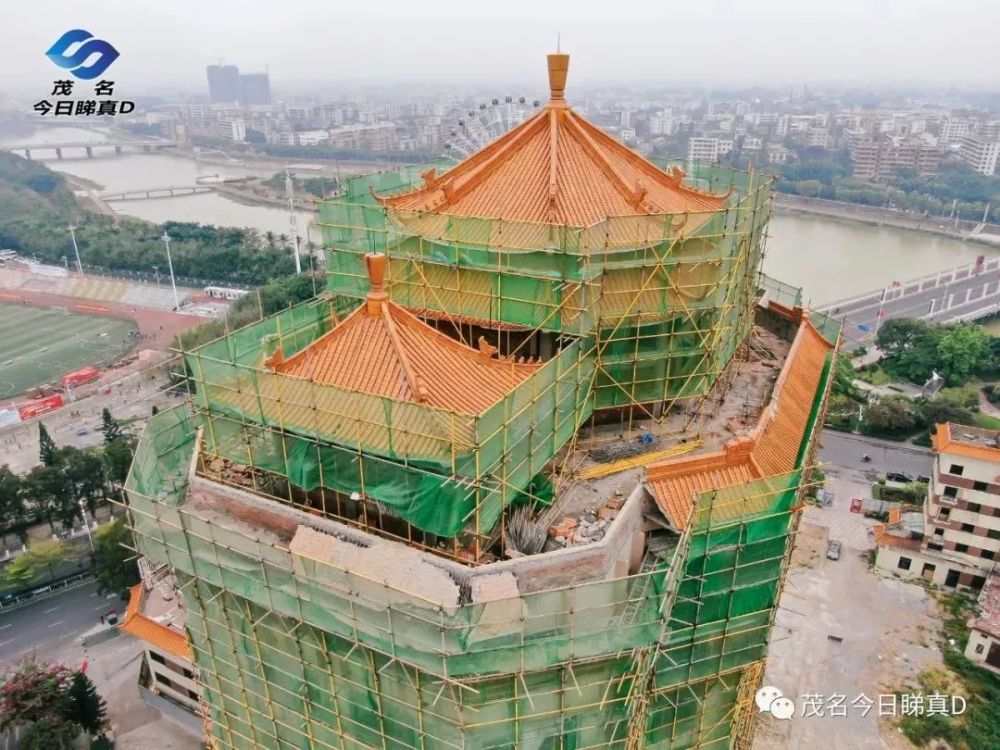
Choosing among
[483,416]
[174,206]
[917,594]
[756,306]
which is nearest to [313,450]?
[483,416]

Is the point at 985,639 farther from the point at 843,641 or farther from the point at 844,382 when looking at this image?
the point at 844,382

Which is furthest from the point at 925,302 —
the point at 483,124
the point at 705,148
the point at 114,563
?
the point at 705,148

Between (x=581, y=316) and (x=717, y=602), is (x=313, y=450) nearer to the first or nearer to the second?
(x=581, y=316)

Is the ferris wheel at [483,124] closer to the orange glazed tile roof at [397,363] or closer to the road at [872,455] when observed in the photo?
the road at [872,455]

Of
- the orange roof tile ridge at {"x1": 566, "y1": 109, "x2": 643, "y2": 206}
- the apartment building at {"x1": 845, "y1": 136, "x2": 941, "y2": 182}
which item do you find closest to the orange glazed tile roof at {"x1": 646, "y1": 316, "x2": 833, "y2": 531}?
the orange roof tile ridge at {"x1": 566, "y1": 109, "x2": 643, "y2": 206}

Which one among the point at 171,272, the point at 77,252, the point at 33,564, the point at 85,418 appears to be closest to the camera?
the point at 33,564

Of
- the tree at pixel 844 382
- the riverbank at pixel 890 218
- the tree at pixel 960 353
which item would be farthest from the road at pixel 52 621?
the riverbank at pixel 890 218
